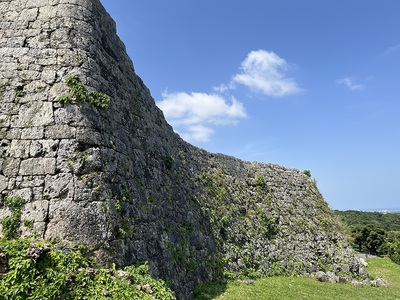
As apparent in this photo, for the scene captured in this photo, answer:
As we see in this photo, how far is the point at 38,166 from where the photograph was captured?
9.25 metres

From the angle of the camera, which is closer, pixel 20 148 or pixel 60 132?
→ pixel 20 148

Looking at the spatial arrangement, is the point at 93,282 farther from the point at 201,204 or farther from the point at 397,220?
the point at 397,220

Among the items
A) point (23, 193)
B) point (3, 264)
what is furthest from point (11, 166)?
point (3, 264)

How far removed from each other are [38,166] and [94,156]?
5.27ft

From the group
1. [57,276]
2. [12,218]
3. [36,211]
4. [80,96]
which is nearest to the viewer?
Answer: [57,276]

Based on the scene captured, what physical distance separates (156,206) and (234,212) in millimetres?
10510

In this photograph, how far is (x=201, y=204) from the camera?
1900cm

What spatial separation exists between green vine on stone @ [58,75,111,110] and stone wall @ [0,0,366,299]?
8.0 inches

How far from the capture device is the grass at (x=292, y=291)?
1406 cm

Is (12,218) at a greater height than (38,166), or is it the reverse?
(38,166)

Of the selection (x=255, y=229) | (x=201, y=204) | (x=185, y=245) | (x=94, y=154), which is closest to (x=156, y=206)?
(x=185, y=245)

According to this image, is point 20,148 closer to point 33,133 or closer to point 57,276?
point 33,133

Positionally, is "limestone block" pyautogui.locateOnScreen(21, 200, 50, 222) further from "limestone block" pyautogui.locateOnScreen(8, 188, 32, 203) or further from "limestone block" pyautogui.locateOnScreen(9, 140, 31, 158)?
"limestone block" pyautogui.locateOnScreen(9, 140, 31, 158)

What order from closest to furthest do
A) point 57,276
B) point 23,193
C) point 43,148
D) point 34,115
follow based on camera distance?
point 57,276 < point 23,193 < point 43,148 < point 34,115
